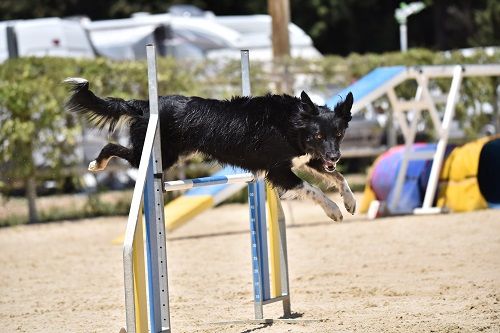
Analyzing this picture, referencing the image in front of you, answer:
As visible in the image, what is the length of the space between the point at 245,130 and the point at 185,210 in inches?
204

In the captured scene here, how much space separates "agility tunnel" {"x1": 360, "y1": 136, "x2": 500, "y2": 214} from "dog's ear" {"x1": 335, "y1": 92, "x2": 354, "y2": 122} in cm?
586

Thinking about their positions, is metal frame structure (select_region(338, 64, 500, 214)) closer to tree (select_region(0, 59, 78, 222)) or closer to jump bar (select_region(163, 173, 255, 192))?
tree (select_region(0, 59, 78, 222))

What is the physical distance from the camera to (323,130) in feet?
20.1

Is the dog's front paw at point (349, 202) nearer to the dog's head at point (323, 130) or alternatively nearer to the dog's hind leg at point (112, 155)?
the dog's head at point (323, 130)

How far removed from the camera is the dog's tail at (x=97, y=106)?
6117 mm

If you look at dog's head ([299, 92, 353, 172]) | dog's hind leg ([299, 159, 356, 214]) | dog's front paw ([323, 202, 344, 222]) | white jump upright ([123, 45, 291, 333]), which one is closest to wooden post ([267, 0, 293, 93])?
dog's hind leg ([299, 159, 356, 214])

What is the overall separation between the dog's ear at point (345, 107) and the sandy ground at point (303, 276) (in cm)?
139

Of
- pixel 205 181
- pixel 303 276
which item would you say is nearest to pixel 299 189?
pixel 205 181

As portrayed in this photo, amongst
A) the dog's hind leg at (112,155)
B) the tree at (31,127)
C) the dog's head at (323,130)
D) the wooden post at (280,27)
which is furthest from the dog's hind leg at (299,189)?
the wooden post at (280,27)

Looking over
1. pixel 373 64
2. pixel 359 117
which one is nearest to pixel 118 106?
pixel 373 64

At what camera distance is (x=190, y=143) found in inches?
238

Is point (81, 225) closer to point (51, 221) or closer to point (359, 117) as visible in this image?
point (51, 221)

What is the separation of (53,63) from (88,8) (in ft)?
48.0

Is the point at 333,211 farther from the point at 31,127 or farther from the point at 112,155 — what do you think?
the point at 31,127
